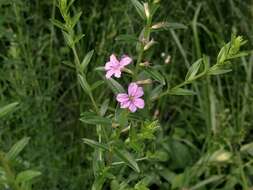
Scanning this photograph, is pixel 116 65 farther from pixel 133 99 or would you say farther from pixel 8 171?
pixel 8 171

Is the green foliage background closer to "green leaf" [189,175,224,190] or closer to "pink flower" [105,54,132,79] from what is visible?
"green leaf" [189,175,224,190]

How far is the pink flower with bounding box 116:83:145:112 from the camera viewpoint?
1.12 m

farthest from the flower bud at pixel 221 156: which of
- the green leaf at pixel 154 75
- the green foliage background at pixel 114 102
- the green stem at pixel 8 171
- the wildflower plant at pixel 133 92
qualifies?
the green stem at pixel 8 171

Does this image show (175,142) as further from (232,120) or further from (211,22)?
(211,22)

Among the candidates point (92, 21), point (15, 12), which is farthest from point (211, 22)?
point (15, 12)

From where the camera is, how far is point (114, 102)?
2.26 metres

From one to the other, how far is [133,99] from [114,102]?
1.14m

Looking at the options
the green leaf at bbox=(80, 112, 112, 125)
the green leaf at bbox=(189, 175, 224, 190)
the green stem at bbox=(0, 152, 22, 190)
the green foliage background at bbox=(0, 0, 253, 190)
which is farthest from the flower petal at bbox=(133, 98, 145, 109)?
the green leaf at bbox=(189, 175, 224, 190)

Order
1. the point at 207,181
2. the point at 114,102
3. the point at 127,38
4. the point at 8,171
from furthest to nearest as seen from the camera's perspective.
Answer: the point at 114,102, the point at 207,181, the point at 127,38, the point at 8,171

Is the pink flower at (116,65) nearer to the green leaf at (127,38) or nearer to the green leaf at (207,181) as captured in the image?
the green leaf at (127,38)

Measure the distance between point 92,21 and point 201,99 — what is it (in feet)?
1.81

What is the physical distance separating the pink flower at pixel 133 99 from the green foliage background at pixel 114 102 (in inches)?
29.9

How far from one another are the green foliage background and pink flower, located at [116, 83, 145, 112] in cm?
76

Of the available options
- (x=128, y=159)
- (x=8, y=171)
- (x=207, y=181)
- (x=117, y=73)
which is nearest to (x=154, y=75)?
(x=117, y=73)
